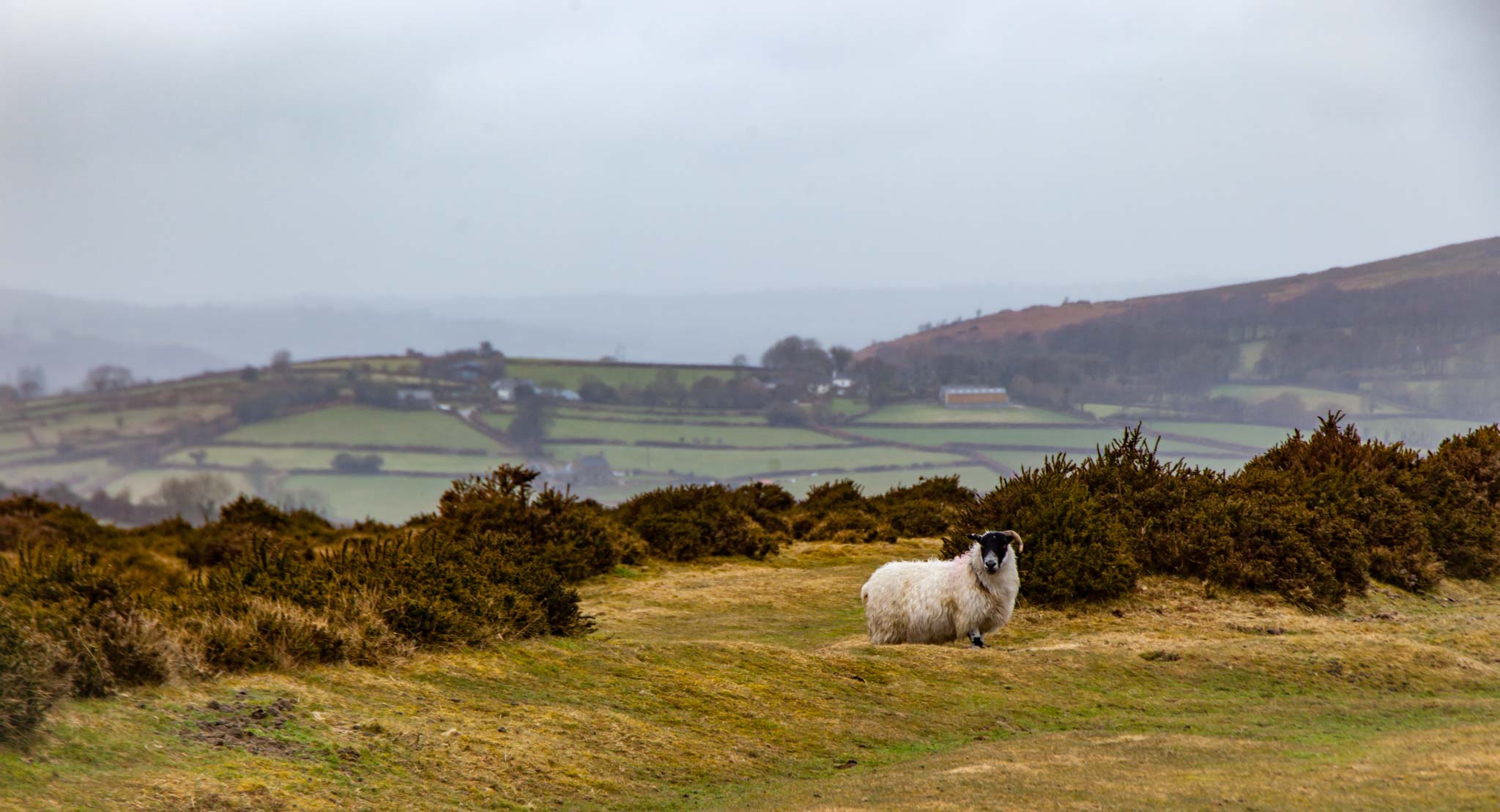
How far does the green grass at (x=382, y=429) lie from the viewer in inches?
5162

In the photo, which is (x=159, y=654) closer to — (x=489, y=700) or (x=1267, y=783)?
(x=489, y=700)

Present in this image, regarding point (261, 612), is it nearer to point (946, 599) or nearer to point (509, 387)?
point (946, 599)

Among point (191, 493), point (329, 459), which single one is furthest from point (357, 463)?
point (191, 493)

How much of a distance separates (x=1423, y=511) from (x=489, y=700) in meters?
15.2

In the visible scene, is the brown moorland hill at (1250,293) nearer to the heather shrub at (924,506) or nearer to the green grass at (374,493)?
the green grass at (374,493)

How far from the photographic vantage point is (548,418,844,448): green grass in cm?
12206

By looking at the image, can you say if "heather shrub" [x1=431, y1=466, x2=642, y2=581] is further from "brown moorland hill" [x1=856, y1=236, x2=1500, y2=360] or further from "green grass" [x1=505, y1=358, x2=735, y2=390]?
"green grass" [x1=505, y1=358, x2=735, y2=390]

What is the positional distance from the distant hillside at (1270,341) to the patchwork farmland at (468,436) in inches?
112

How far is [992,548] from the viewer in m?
12.3

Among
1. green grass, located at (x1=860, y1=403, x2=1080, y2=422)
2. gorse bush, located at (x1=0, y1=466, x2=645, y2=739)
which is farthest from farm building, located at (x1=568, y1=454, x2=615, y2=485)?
gorse bush, located at (x1=0, y1=466, x2=645, y2=739)

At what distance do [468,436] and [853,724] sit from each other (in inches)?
5254

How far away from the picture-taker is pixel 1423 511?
1745cm

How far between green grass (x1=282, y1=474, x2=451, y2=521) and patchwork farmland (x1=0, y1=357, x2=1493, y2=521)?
12.6 inches

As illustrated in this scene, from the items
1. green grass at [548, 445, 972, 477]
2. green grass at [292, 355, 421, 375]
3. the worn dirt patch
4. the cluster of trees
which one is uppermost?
green grass at [292, 355, 421, 375]
